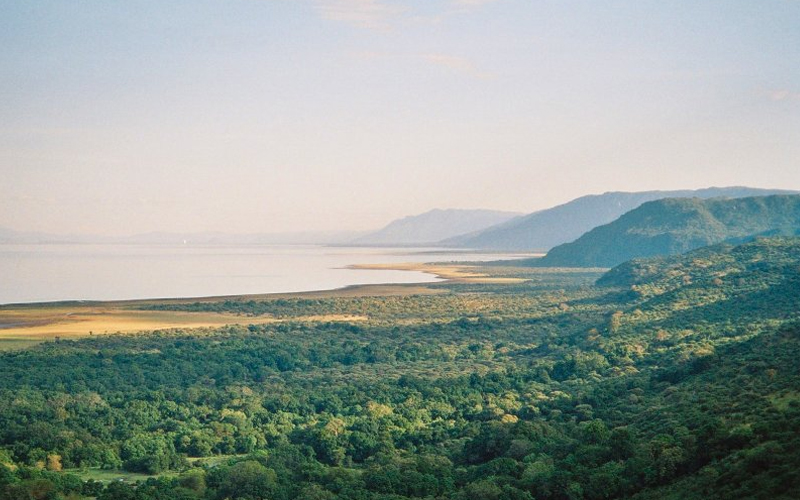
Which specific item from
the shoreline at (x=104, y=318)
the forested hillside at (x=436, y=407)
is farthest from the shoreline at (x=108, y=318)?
the forested hillside at (x=436, y=407)

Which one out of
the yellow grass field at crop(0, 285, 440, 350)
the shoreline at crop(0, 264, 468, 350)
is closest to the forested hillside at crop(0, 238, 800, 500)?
the yellow grass field at crop(0, 285, 440, 350)

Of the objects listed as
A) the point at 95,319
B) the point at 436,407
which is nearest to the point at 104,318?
the point at 95,319

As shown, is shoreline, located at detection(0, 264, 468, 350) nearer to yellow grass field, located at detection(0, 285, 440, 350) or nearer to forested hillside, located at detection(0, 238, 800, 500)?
yellow grass field, located at detection(0, 285, 440, 350)

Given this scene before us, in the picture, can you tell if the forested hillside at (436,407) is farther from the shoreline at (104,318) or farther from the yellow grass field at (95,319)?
the shoreline at (104,318)

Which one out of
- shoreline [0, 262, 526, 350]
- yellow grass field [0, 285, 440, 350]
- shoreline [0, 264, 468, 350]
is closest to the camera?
yellow grass field [0, 285, 440, 350]

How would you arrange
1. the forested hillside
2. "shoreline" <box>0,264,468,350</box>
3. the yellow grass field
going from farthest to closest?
1. "shoreline" <box>0,264,468,350</box>
2. the yellow grass field
3. the forested hillside

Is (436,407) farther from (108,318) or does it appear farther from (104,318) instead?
(104,318)

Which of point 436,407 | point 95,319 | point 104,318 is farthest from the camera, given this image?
point 104,318

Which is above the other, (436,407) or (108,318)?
(108,318)

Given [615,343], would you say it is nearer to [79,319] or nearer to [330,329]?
[330,329]
